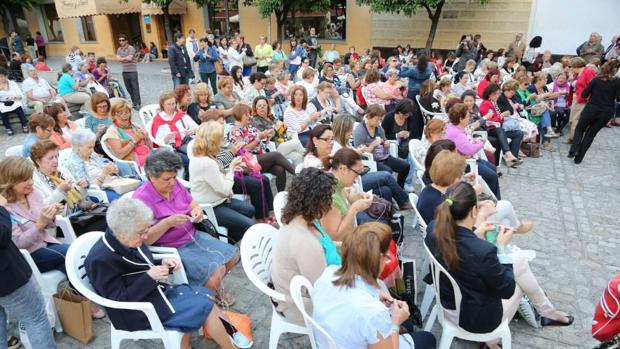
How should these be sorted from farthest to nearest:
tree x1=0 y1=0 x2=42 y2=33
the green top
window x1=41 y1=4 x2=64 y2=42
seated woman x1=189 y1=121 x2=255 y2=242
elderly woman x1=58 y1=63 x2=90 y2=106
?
window x1=41 y1=4 x2=64 y2=42 → tree x1=0 y1=0 x2=42 y2=33 → elderly woman x1=58 y1=63 x2=90 y2=106 → seated woman x1=189 y1=121 x2=255 y2=242 → the green top

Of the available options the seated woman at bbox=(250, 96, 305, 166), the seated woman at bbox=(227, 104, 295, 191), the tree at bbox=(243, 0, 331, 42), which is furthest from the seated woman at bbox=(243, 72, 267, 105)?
the tree at bbox=(243, 0, 331, 42)

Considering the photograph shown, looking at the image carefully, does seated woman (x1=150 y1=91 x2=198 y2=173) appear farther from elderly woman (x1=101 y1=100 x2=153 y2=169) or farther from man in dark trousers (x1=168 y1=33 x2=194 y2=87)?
man in dark trousers (x1=168 y1=33 x2=194 y2=87)

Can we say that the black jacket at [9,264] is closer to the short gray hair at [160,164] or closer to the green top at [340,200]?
the short gray hair at [160,164]

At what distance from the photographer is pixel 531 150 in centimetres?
707

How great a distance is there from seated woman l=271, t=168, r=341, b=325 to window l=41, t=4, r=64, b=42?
98.1 ft

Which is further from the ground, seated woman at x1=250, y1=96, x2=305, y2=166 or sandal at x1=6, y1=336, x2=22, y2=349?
seated woman at x1=250, y1=96, x2=305, y2=166

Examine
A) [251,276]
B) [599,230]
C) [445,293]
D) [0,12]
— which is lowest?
[599,230]

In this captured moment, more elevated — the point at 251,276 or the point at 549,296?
the point at 251,276

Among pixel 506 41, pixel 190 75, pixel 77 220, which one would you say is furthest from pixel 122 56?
pixel 506 41

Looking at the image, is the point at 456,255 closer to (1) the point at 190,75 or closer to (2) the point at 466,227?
(2) the point at 466,227

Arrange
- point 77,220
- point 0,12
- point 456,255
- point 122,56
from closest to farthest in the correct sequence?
point 456,255
point 77,220
point 122,56
point 0,12

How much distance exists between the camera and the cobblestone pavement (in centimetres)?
307

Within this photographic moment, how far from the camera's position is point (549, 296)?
3.54 meters

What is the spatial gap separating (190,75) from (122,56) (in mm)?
1712
